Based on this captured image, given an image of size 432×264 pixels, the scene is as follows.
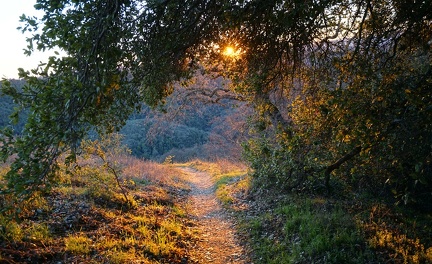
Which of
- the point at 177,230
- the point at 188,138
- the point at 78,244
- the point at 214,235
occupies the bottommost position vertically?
the point at 188,138

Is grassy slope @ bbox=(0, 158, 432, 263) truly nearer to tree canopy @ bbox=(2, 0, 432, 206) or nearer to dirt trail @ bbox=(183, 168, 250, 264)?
dirt trail @ bbox=(183, 168, 250, 264)

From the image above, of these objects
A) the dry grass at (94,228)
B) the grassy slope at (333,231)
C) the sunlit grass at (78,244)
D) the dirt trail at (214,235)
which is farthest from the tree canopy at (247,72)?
the dirt trail at (214,235)

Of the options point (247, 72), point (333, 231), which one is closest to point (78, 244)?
point (247, 72)

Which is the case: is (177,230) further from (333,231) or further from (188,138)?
(188,138)

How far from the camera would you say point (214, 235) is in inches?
376

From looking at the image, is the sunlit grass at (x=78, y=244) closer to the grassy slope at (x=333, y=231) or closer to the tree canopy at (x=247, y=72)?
the tree canopy at (x=247, y=72)

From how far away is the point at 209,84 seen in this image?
18.5 metres

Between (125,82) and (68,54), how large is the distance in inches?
44.8

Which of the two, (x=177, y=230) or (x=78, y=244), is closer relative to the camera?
(x=78, y=244)

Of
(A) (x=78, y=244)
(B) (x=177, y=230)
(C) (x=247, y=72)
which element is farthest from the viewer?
(B) (x=177, y=230)

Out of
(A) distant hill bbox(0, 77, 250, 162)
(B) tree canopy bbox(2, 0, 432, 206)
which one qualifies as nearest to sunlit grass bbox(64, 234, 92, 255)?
(B) tree canopy bbox(2, 0, 432, 206)

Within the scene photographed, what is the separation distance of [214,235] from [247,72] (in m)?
5.24

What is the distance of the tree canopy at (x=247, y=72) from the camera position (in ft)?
11.1

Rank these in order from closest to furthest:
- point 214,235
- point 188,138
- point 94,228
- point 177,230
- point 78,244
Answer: point 78,244
point 94,228
point 177,230
point 214,235
point 188,138
